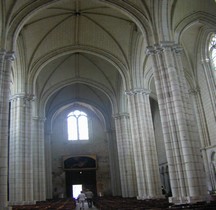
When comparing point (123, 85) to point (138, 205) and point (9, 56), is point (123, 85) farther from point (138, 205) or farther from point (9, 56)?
point (138, 205)

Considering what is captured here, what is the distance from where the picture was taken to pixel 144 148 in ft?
59.6

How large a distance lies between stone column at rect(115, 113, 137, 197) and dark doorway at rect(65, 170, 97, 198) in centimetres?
1130

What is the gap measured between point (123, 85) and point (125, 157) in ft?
20.6

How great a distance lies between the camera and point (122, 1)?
1603 centimetres

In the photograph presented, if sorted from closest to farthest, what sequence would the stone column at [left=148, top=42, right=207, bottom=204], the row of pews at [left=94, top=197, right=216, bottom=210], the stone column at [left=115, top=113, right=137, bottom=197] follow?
the row of pews at [left=94, top=197, right=216, bottom=210], the stone column at [left=148, top=42, right=207, bottom=204], the stone column at [left=115, top=113, right=137, bottom=197]

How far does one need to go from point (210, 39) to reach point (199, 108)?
5259 millimetres

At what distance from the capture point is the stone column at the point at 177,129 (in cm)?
1193

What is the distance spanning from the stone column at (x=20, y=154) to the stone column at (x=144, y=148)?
6893 millimetres

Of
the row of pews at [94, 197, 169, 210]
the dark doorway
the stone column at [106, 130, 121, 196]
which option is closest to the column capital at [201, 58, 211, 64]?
the row of pews at [94, 197, 169, 210]

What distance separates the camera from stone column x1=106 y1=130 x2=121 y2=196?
30781 mm

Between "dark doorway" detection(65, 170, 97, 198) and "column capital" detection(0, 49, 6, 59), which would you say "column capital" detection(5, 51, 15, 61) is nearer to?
"column capital" detection(0, 49, 6, 59)

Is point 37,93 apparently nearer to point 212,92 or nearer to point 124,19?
point 124,19

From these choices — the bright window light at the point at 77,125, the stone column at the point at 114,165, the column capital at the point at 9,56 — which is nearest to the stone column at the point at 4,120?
the column capital at the point at 9,56

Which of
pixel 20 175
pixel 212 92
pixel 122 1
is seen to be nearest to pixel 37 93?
pixel 20 175
